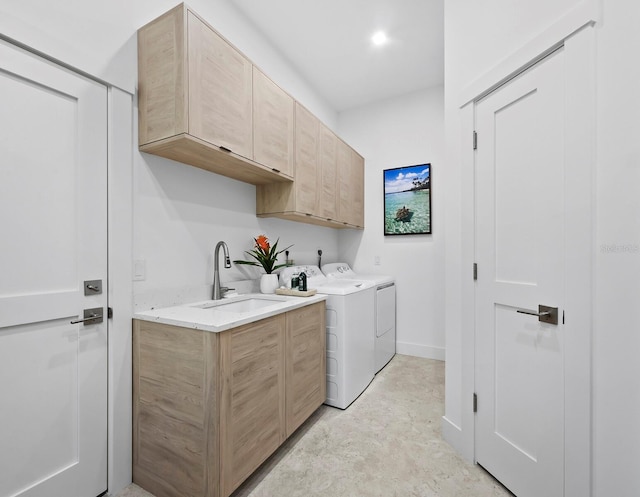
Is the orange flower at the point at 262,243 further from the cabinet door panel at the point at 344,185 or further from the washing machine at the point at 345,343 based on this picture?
the cabinet door panel at the point at 344,185

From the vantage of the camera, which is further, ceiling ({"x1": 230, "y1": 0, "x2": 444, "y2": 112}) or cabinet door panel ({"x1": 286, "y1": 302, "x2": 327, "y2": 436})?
ceiling ({"x1": 230, "y1": 0, "x2": 444, "y2": 112})

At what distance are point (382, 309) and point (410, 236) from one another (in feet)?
3.16

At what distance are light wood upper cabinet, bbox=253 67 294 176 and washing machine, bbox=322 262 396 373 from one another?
4.57 ft

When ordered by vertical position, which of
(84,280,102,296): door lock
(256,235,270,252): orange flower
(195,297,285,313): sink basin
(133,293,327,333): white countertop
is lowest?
(195,297,285,313): sink basin

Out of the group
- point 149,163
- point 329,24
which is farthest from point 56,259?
point 329,24

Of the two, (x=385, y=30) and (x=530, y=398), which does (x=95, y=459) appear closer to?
(x=530, y=398)

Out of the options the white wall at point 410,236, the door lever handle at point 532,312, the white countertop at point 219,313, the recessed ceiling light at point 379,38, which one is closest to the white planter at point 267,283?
the white countertop at point 219,313

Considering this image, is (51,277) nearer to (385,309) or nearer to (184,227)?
(184,227)

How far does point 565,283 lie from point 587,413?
1.63ft

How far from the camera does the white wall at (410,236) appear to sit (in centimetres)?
329

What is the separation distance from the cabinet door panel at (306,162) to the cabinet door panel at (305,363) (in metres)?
0.91

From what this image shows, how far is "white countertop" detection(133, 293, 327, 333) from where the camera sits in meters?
1.33

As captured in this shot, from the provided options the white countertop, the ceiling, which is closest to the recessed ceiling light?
the ceiling

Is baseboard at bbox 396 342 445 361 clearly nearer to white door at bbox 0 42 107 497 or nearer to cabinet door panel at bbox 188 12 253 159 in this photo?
cabinet door panel at bbox 188 12 253 159
